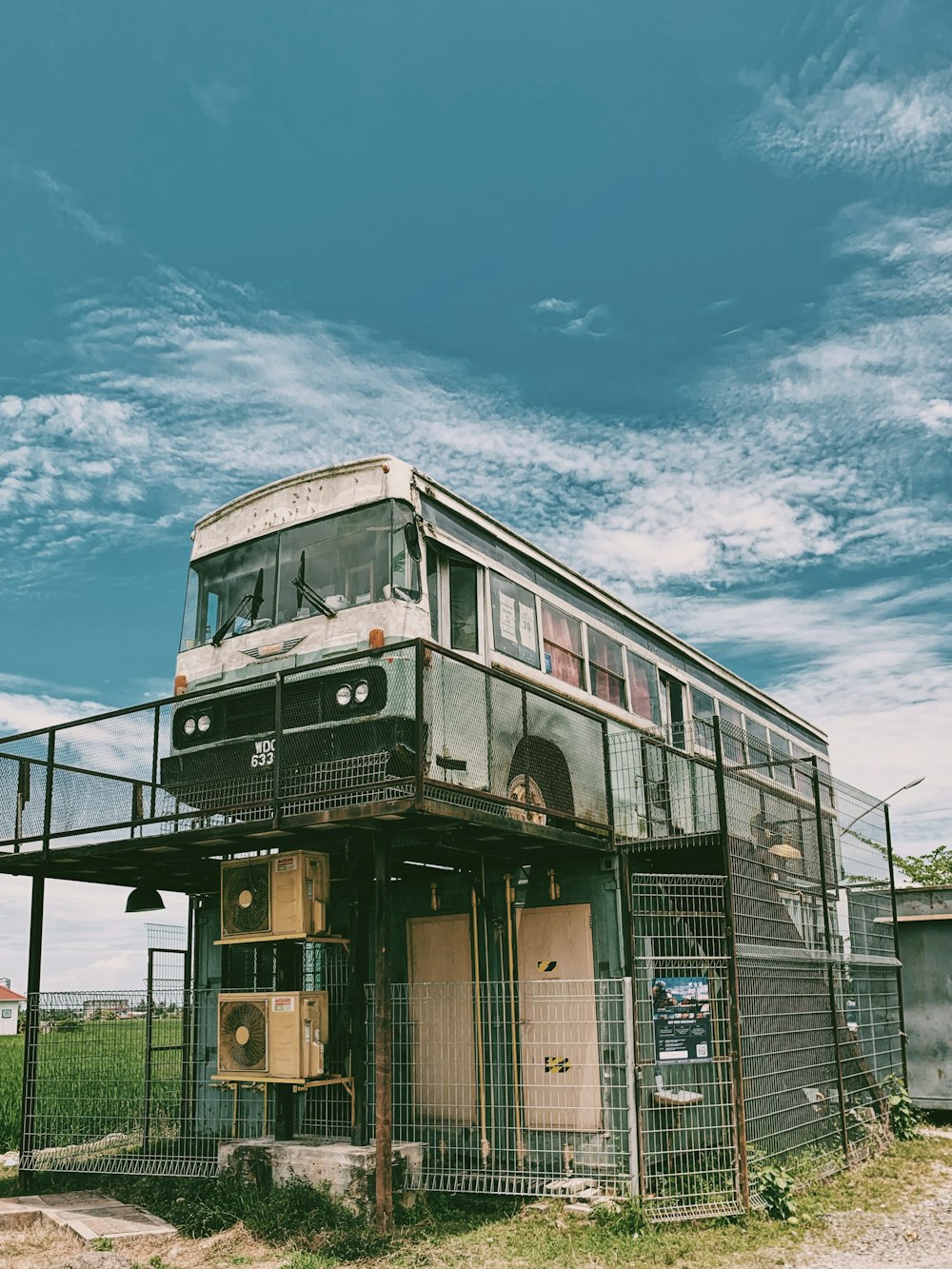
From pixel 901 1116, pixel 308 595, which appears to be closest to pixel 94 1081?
pixel 308 595

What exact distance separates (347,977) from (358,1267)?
2.74 metres

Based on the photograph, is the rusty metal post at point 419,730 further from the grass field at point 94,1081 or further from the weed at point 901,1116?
the weed at point 901,1116

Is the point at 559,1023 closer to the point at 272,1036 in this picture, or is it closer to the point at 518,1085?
the point at 518,1085

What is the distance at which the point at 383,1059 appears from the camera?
8.83 meters

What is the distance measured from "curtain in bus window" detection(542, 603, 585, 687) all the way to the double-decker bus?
23 millimetres

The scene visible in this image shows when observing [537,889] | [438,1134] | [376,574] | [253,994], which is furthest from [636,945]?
[376,574]

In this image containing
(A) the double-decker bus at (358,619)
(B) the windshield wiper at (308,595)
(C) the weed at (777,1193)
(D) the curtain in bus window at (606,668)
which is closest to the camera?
(C) the weed at (777,1193)

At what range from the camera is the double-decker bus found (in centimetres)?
970

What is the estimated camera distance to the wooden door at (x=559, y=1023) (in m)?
10.3

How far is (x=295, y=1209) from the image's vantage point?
904 cm

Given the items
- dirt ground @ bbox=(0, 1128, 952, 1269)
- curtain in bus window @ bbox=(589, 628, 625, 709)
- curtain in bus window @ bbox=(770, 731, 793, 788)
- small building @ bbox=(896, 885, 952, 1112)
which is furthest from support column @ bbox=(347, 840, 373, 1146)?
curtain in bus window @ bbox=(770, 731, 793, 788)

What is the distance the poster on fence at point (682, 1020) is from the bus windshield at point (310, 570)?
4.01 metres

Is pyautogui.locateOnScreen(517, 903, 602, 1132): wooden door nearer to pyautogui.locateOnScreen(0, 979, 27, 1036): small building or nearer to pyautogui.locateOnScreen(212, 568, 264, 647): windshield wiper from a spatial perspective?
pyautogui.locateOnScreen(212, 568, 264, 647): windshield wiper

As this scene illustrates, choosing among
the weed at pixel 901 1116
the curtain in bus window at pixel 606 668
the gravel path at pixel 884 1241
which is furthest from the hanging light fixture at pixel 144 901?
the weed at pixel 901 1116
